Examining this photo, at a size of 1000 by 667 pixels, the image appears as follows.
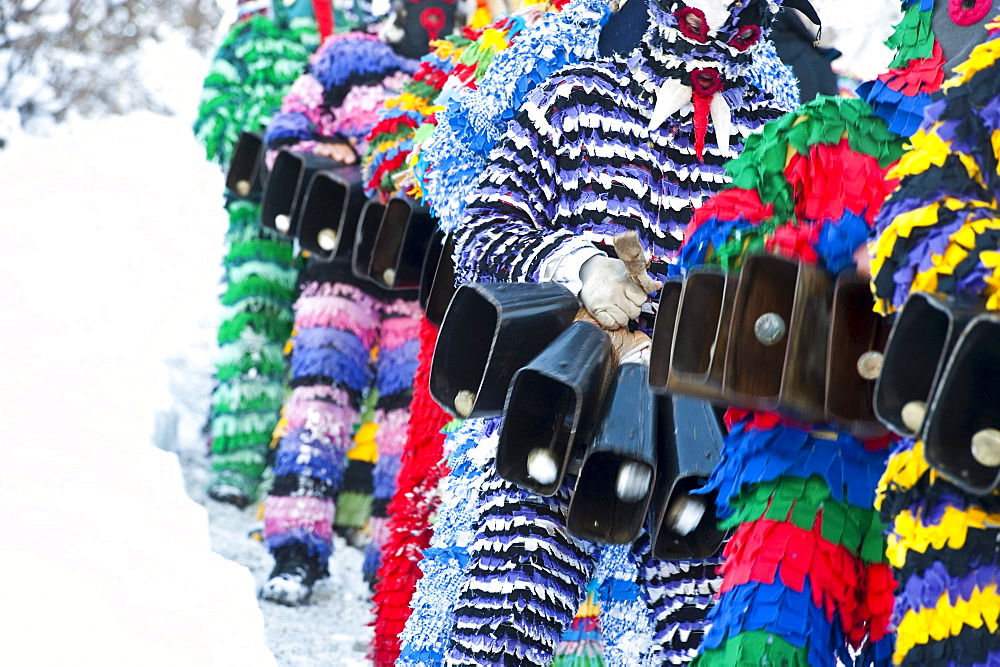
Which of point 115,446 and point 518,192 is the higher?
point 518,192

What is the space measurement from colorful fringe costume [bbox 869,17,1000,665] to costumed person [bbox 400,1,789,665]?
2.61ft

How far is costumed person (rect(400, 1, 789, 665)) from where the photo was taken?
2.76 meters

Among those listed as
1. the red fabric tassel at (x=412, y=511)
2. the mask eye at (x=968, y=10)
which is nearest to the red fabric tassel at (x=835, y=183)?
the mask eye at (x=968, y=10)

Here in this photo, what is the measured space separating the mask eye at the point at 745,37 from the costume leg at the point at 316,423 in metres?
2.52

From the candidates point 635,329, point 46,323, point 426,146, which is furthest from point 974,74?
point 46,323

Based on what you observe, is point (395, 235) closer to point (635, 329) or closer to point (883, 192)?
point (635, 329)

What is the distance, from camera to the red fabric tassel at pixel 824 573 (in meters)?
2.19

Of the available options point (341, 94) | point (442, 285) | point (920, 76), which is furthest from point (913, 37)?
point (341, 94)

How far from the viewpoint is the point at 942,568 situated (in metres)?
1.92

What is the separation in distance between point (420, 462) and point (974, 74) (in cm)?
211

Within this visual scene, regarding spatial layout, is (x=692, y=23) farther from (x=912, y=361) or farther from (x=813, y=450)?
(x=912, y=361)

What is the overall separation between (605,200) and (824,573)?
38.6 inches

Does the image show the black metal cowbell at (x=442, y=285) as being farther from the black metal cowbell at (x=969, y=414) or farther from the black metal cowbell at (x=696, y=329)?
the black metal cowbell at (x=969, y=414)

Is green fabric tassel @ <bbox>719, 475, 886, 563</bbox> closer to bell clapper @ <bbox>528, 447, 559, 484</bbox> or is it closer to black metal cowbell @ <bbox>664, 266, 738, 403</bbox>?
black metal cowbell @ <bbox>664, 266, 738, 403</bbox>
